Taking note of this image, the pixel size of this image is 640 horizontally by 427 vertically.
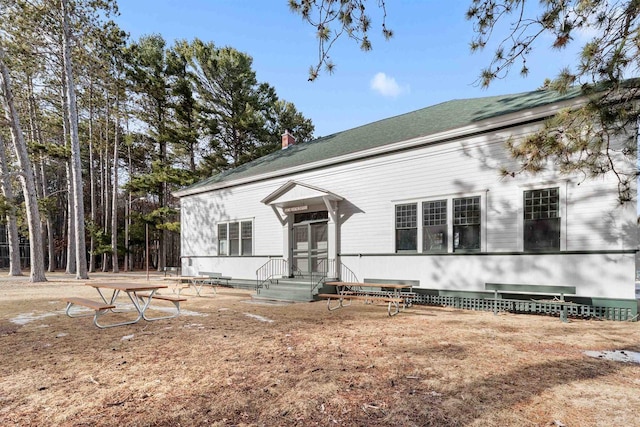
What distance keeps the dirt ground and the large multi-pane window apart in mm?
8024

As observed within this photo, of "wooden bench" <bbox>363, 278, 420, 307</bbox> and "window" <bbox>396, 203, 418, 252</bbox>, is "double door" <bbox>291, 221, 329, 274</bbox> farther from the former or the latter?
"window" <bbox>396, 203, 418, 252</bbox>

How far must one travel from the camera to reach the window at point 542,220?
26.7 ft

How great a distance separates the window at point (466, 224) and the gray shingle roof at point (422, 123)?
7.05ft

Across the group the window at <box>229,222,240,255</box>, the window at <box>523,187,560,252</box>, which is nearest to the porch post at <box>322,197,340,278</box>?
the window at <box>229,222,240,255</box>

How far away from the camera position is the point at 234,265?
1541 cm

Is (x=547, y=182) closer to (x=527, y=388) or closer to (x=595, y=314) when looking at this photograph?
(x=595, y=314)

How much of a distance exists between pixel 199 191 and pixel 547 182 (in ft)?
48.6

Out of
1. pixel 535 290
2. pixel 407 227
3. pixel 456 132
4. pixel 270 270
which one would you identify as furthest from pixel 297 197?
pixel 535 290

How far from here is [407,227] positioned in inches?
412

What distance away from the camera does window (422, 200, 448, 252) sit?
980 centimetres

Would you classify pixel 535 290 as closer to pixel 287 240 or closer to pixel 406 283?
pixel 406 283

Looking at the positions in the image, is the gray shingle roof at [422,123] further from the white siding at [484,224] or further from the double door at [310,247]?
the double door at [310,247]

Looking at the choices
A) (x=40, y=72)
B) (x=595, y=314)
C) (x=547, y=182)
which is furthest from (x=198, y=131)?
(x=595, y=314)

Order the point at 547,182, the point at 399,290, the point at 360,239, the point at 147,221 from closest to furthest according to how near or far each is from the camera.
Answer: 1. the point at 547,182
2. the point at 399,290
3. the point at 360,239
4. the point at 147,221
